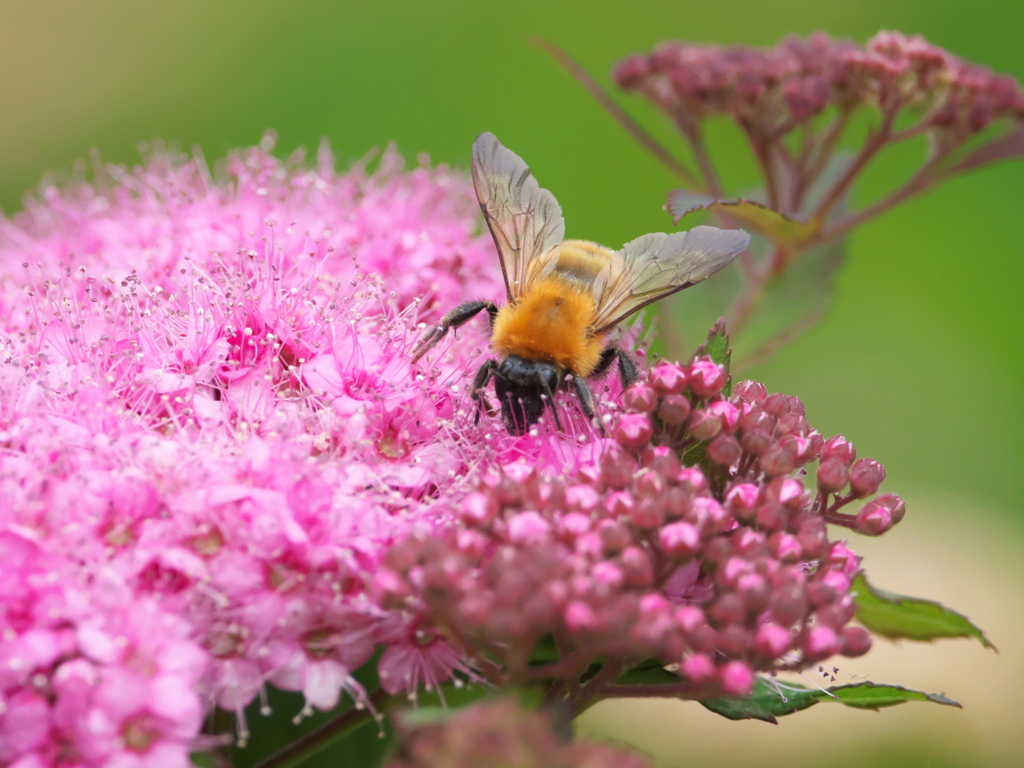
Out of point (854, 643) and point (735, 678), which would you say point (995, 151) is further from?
point (735, 678)

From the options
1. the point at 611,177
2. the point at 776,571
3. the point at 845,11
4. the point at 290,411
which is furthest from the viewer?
the point at 845,11

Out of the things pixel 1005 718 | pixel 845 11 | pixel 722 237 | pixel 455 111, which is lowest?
pixel 1005 718

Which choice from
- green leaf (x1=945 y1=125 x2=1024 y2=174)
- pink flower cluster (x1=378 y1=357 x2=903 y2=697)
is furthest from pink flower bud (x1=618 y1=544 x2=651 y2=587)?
green leaf (x1=945 y1=125 x2=1024 y2=174)

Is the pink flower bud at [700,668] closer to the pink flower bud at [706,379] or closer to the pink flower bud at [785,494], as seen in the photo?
the pink flower bud at [785,494]

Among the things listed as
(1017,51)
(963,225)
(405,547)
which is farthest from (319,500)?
(1017,51)

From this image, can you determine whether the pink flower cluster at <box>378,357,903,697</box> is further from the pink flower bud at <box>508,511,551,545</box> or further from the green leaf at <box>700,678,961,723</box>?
the green leaf at <box>700,678,961,723</box>

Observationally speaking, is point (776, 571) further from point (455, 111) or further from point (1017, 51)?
point (1017, 51)
